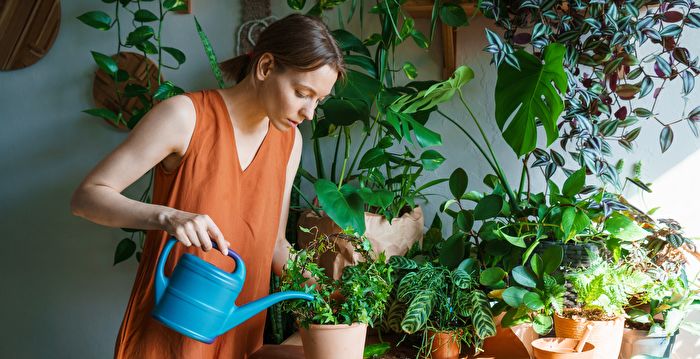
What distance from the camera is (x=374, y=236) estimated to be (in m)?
1.69

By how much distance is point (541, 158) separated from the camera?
1.60m

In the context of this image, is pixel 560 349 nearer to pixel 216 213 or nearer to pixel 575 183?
pixel 575 183

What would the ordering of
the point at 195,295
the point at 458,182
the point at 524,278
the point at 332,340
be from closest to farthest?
the point at 195,295 → the point at 332,340 → the point at 524,278 → the point at 458,182

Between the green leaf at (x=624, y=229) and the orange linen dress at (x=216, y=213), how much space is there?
2.43ft

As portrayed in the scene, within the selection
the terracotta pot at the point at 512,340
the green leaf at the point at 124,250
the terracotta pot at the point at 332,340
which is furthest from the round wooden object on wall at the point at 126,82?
the terracotta pot at the point at 512,340

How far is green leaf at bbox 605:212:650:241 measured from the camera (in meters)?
1.49

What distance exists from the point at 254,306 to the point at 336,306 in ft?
0.56

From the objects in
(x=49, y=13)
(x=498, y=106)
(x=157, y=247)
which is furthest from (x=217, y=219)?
(x=49, y=13)

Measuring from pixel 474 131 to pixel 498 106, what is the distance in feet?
1.36

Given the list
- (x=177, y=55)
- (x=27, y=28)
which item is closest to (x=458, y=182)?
(x=177, y=55)

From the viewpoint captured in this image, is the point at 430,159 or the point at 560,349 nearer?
the point at 560,349

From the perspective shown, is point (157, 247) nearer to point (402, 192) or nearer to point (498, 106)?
point (402, 192)

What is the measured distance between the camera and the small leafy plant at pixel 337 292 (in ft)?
4.14

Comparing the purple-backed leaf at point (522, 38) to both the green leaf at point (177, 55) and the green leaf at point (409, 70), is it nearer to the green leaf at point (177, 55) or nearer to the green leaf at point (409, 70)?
the green leaf at point (409, 70)
